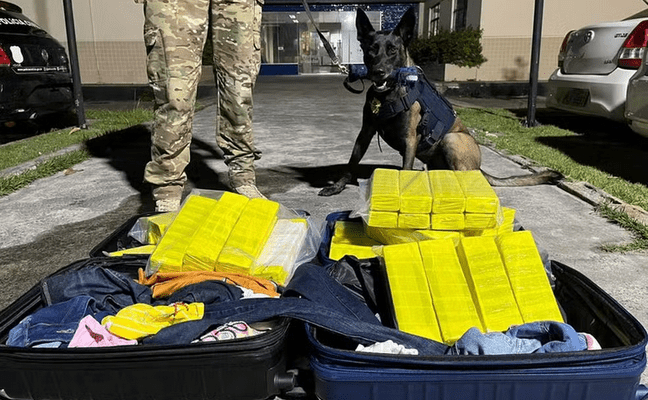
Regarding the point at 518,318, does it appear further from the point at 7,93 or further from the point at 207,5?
the point at 7,93

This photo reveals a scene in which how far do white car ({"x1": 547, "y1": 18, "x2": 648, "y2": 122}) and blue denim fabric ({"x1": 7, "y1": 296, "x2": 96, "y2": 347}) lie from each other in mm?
4614

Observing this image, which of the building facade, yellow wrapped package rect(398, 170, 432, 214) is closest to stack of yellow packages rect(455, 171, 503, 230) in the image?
yellow wrapped package rect(398, 170, 432, 214)

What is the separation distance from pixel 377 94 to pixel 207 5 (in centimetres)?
110

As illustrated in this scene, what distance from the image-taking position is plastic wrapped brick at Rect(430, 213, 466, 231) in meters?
1.98

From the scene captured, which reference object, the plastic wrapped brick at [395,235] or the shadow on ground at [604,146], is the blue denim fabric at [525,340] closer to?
the plastic wrapped brick at [395,235]

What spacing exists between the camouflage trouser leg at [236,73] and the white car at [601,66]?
11.1ft

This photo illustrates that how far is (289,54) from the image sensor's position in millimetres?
22281

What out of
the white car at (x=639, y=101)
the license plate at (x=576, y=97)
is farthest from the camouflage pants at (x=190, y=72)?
the license plate at (x=576, y=97)

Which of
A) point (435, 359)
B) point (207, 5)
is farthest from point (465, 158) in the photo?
point (435, 359)

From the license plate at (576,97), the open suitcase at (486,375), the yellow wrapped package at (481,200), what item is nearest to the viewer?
the open suitcase at (486,375)

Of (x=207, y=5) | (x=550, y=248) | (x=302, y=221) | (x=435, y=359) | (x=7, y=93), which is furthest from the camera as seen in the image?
(x=7, y=93)

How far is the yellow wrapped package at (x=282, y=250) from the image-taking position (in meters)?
1.90

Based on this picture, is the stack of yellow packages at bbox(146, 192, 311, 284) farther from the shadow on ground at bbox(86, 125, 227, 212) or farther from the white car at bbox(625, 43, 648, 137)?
the white car at bbox(625, 43, 648, 137)

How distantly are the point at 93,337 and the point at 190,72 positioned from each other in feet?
5.77
